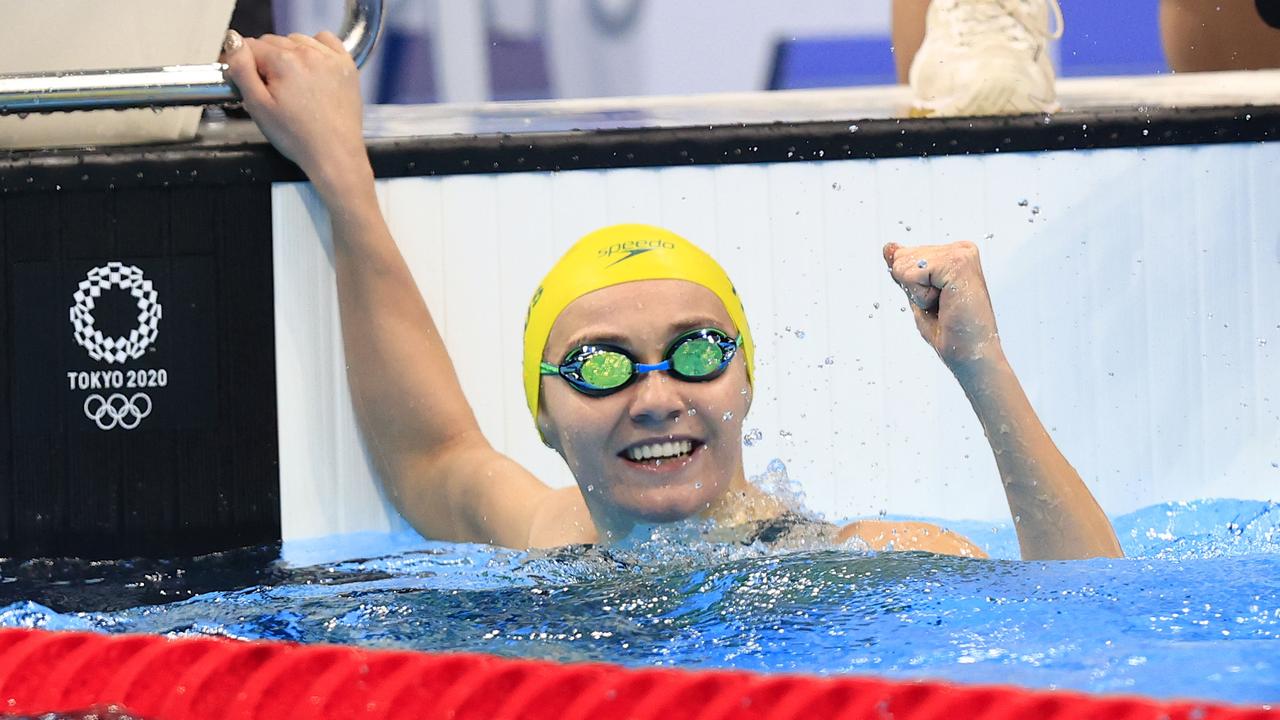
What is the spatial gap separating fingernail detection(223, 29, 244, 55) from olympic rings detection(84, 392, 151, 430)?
2.15 feet

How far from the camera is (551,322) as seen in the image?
2236 millimetres

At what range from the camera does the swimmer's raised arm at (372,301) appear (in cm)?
265

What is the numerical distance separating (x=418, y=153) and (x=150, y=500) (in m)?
0.81

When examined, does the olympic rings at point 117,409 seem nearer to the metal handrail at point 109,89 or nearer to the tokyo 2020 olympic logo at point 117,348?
the tokyo 2020 olympic logo at point 117,348

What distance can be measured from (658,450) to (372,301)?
0.79m

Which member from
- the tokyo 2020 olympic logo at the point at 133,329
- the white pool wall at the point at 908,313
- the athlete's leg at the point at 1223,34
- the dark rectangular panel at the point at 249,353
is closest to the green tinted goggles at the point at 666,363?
the white pool wall at the point at 908,313

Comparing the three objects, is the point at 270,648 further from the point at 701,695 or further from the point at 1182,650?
the point at 1182,650

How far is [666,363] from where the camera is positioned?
82.7 inches

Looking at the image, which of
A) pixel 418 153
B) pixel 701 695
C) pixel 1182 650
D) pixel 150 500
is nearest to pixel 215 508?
pixel 150 500

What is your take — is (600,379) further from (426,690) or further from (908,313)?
(908,313)

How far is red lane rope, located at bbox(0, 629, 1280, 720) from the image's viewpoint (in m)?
1.42

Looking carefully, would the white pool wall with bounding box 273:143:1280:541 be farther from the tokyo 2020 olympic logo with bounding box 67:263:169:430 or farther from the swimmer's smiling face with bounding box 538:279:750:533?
the swimmer's smiling face with bounding box 538:279:750:533

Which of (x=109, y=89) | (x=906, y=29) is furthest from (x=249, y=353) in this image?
(x=906, y=29)

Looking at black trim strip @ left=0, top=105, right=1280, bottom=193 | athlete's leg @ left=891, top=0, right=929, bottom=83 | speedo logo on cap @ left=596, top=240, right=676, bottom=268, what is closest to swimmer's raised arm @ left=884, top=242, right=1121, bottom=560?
speedo logo on cap @ left=596, top=240, right=676, bottom=268
